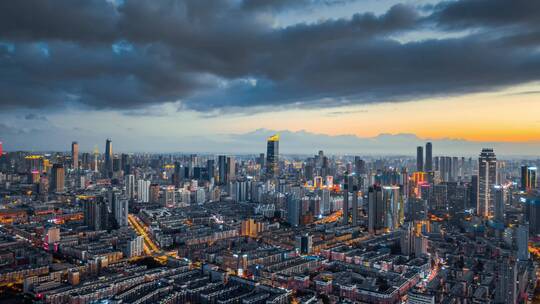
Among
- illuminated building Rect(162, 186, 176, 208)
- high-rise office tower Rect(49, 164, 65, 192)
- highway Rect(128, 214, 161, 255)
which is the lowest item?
highway Rect(128, 214, 161, 255)

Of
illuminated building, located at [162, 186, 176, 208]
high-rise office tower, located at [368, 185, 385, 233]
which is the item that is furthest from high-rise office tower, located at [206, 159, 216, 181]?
high-rise office tower, located at [368, 185, 385, 233]

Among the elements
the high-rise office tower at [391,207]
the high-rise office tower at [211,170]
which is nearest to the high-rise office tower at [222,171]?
the high-rise office tower at [211,170]

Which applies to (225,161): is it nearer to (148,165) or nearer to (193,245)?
(148,165)

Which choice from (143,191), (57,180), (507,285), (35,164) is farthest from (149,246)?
(35,164)

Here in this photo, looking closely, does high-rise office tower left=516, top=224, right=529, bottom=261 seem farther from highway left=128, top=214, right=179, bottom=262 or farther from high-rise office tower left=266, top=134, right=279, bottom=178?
high-rise office tower left=266, top=134, right=279, bottom=178

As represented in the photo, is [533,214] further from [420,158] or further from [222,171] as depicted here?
[222,171]

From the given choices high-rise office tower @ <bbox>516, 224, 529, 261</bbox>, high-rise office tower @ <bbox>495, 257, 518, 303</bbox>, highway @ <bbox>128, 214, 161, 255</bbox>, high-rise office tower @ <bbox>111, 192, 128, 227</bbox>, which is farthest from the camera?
high-rise office tower @ <bbox>111, 192, 128, 227</bbox>

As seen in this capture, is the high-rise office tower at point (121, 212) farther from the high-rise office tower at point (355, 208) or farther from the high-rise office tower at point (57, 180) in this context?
the high-rise office tower at point (57, 180)
